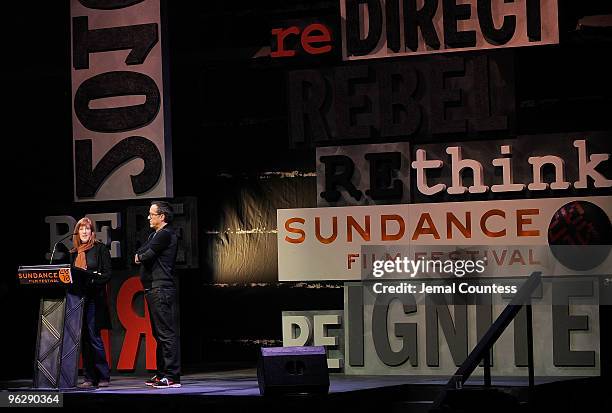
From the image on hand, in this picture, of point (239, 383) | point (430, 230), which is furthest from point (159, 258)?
point (430, 230)

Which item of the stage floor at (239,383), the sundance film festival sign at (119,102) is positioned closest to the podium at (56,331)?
the stage floor at (239,383)

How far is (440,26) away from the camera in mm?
12047

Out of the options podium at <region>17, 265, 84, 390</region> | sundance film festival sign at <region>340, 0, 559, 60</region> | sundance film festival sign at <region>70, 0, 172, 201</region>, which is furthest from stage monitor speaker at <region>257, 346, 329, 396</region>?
sundance film festival sign at <region>340, 0, 559, 60</region>

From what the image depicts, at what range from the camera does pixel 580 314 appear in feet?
38.0

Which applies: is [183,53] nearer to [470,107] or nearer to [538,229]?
[470,107]

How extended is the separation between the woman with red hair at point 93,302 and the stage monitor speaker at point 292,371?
5.56 ft

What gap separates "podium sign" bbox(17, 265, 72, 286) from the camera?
34.2 feet

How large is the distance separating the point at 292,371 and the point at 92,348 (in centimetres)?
197

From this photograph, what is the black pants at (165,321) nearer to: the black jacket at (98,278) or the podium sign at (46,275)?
the black jacket at (98,278)

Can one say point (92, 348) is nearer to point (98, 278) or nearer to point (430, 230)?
point (98, 278)

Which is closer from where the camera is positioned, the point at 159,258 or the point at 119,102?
the point at 159,258

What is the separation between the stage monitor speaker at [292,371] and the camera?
993 cm

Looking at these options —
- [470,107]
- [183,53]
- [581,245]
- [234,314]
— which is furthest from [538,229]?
[183,53]

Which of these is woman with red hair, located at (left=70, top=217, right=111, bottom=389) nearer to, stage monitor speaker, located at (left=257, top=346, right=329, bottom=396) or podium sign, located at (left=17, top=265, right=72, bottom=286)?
podium sign, located at (left=17, top=265, right=72, bottom=286)
